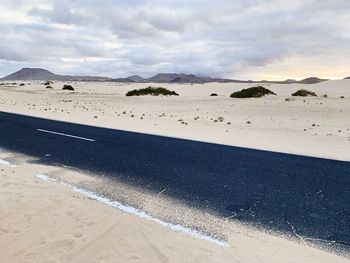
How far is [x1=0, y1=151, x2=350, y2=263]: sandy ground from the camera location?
4.77m

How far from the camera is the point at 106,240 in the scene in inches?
205

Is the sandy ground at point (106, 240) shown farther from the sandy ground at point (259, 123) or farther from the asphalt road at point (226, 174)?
the sandy ground at point (259, 123)

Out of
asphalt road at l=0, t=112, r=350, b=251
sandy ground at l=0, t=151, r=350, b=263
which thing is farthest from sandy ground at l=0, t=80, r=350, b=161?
sandy ground at l=0, t=151, r=350, b=263

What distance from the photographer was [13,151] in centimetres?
1145

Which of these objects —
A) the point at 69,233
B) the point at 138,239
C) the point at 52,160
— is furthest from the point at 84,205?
the point at 52,160

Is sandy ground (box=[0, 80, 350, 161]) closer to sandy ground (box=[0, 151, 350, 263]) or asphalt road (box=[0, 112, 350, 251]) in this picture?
asphalt road (box=[0, 112, 350, 251])

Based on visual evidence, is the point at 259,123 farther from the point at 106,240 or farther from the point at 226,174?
the point at 106,240

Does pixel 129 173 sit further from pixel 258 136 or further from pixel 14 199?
pixel 258 136

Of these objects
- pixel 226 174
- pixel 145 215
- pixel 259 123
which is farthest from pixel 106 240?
pixel 259 123

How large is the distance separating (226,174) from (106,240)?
4077mm

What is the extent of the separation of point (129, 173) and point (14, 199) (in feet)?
8.53

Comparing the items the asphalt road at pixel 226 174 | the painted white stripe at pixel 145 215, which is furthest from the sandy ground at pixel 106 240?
the asphalt road at pixel 226 174

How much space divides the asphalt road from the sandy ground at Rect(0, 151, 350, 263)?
0.63 meters

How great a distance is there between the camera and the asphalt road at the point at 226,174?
20.5 feet
